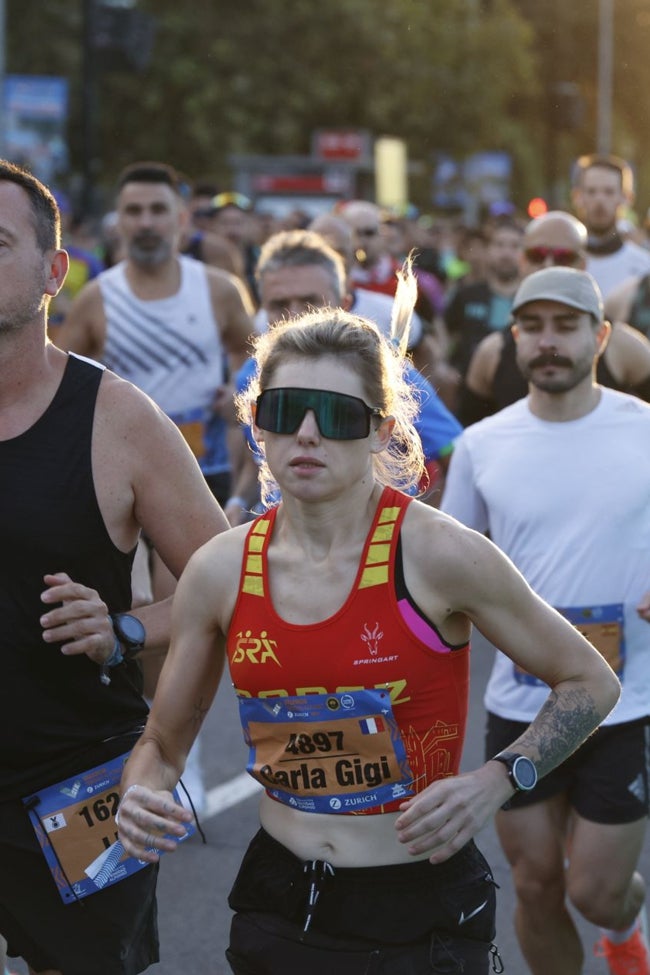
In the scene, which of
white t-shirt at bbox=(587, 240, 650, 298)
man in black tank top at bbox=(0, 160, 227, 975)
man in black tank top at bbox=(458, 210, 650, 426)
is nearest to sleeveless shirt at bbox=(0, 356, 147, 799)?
man in black tank top at bbox=(0, 160, 227, 975)

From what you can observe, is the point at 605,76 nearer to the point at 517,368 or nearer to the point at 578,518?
the point at 517,368

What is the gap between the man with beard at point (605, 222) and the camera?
9.97 meters

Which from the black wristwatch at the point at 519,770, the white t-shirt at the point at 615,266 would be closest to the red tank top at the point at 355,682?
the black wristwatch at the point at 519,770

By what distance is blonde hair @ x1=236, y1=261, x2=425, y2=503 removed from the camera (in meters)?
3.20

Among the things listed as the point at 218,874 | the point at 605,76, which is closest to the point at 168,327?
the point at 218,874

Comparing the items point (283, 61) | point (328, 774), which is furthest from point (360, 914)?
point (283, 61)

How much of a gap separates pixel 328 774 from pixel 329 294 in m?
3.13

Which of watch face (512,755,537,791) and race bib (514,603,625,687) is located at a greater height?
watch face (512,755,537,791)

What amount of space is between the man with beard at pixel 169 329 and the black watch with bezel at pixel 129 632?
389cm

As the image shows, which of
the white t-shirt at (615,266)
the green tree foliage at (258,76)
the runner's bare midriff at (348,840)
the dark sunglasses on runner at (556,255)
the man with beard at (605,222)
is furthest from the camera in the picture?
the green tree foliage at (258,76)

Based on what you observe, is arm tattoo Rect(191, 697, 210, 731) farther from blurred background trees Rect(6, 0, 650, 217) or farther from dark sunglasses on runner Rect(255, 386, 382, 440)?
blurred background trees Rect(6, 0, 650, 217)

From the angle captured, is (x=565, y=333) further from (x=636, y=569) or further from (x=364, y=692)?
(x=364, y=692)

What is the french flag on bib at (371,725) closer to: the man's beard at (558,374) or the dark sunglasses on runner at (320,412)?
the dark sunglasses on runner at (320,412)

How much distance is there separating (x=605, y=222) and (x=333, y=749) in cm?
749
